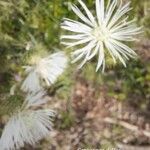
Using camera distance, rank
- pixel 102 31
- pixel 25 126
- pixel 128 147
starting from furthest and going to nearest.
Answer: pixel 128 147
pixel 25 126
pixel 102 31

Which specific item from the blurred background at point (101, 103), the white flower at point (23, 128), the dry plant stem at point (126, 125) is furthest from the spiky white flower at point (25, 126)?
the dry plant stem at point (126, 125)

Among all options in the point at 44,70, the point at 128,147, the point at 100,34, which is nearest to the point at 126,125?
the point at 128,147

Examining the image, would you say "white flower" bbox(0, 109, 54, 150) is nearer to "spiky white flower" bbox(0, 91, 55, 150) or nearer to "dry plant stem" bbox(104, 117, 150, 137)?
"spiky white flower" bbox(0, 91, 55, 150)

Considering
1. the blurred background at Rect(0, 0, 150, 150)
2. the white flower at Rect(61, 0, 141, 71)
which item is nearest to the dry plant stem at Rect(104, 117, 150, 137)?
the blurred background at Rect(0, 0, 150, 150)

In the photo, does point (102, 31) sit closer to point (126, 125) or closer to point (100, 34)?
point (100, 34)

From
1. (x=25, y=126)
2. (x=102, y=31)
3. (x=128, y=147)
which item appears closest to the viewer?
(x=102, y=31)

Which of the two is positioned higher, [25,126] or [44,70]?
[44,70]

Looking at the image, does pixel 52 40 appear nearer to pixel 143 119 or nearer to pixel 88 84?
pixel 88 84
